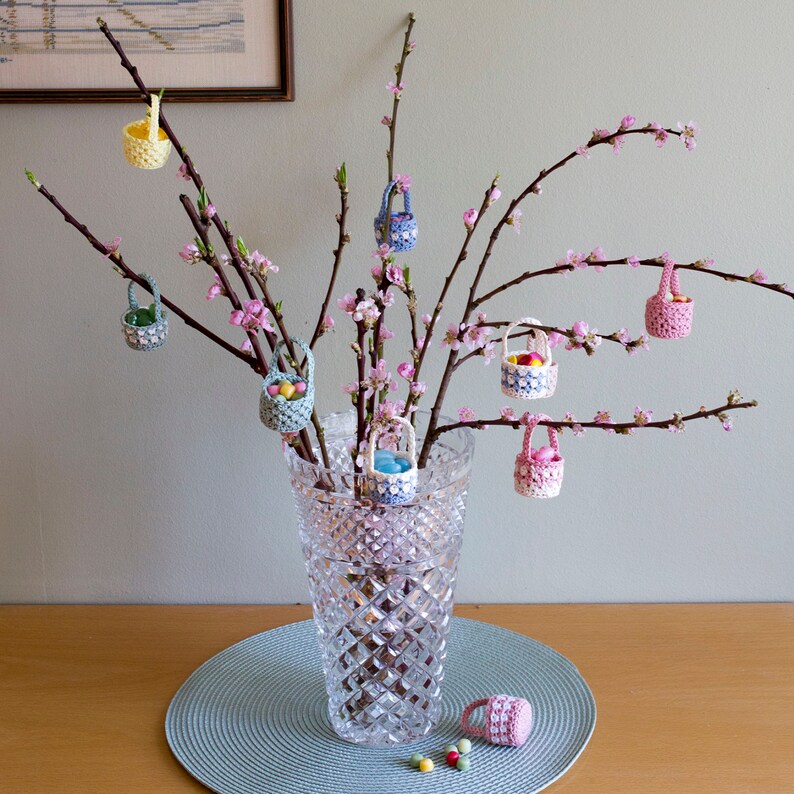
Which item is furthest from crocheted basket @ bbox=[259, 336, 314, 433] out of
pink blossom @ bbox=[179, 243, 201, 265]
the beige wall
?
the beige wall

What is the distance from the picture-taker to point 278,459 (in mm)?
1218

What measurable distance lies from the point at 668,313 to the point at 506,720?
0.42 meters

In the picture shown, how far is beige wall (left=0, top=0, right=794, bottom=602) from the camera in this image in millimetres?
1106

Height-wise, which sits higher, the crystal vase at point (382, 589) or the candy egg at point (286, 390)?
the candy egg at point (286, 390)

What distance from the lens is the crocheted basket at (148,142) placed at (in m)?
0.86

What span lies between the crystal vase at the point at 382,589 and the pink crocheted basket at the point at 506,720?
2.4 inches

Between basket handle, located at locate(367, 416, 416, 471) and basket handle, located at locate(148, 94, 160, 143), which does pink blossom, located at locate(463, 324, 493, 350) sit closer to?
basket handle, located at locate(367, 416, 416, 471)

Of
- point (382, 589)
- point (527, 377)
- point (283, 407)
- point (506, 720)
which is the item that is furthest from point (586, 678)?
point (283, 407)

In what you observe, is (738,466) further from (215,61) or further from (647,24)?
(215,61)

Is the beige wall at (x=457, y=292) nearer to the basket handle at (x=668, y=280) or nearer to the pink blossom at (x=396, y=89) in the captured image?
the pink blossom at (x=396, y=89)

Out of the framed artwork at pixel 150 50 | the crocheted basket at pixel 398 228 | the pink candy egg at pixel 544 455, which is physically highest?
the framed artwork at pixel 150 50

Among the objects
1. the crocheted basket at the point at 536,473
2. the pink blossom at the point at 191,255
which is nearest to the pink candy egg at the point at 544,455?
the crocheted basket at the point at 536,473

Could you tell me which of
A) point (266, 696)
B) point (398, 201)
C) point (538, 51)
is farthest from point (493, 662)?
point (538, 51)

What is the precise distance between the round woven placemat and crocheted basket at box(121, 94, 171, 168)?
1.84ft
